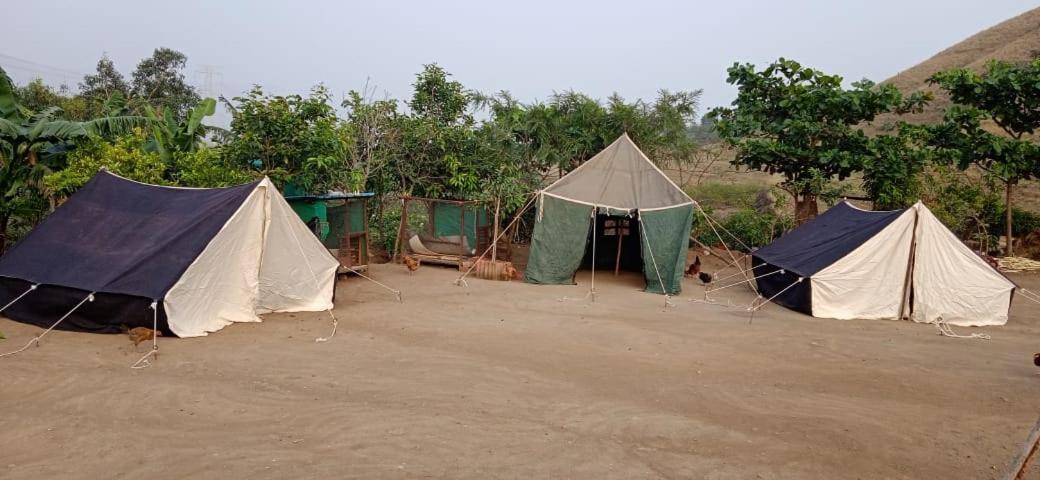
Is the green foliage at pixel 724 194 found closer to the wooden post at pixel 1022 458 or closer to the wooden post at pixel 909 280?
the wooden post at pixel 909 280

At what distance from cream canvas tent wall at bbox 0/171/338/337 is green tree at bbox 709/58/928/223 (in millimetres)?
10950

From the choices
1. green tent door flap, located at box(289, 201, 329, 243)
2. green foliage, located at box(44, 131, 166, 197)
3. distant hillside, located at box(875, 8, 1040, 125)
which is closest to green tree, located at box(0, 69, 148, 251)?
Result: green foliage, located at box(44, 131, 166, 197)

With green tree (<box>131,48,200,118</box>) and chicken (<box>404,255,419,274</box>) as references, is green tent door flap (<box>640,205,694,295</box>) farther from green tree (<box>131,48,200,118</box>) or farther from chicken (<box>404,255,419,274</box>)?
green tree (<box>131,48,200,118</box>)

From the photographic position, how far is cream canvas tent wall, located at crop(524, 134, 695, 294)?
1328 centimetres

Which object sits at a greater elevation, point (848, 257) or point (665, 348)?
point (848, 257)

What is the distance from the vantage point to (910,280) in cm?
1097

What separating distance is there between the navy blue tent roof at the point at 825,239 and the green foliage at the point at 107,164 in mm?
10373

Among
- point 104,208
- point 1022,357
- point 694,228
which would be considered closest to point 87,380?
point 104,208

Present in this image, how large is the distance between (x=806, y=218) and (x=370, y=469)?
14693 mm

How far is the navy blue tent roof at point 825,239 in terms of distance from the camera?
36.9 feet

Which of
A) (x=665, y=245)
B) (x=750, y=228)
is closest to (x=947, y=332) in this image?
(x=665, y=245)

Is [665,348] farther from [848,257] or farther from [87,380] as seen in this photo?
[87,380]

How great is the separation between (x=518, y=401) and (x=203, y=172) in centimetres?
814

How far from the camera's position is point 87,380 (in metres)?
6.60
